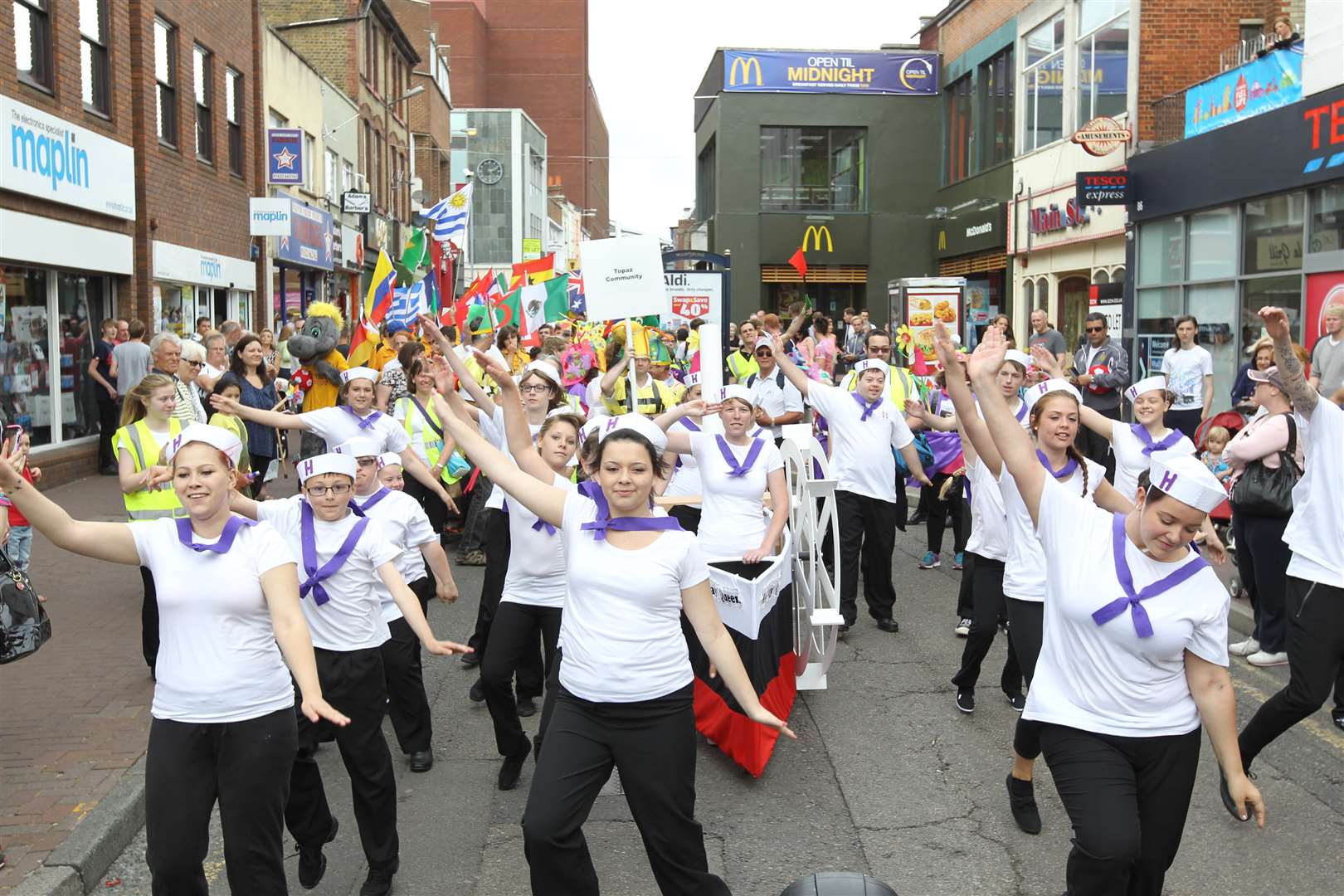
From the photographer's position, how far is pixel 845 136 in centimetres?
3969

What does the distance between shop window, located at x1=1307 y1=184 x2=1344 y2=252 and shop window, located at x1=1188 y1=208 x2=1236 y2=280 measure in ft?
7.03

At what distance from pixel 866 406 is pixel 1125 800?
522 cm

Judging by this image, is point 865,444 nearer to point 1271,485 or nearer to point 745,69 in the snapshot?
point 1271,485

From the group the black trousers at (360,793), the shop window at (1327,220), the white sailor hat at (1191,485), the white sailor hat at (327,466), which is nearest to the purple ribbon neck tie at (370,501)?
the white sailor hat at (327,466)

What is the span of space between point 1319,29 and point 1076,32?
9882mm

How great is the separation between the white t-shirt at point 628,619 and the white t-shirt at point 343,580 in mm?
1232

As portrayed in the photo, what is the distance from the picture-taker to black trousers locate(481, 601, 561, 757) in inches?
229

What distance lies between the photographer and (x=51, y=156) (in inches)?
589

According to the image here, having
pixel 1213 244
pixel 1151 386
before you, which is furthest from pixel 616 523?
pixel 1213 244

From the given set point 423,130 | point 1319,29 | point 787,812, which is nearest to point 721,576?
point 787,812

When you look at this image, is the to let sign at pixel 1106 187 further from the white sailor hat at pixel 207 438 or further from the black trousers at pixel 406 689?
the white sailor hat at pixel 207 438

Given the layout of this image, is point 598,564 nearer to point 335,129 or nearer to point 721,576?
point 721,576

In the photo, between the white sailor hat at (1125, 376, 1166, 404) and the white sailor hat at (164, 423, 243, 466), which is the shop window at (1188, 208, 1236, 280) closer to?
the white sailor hat at (1125, 376, 1166, 404)

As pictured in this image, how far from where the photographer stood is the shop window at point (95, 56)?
54.2 ft
